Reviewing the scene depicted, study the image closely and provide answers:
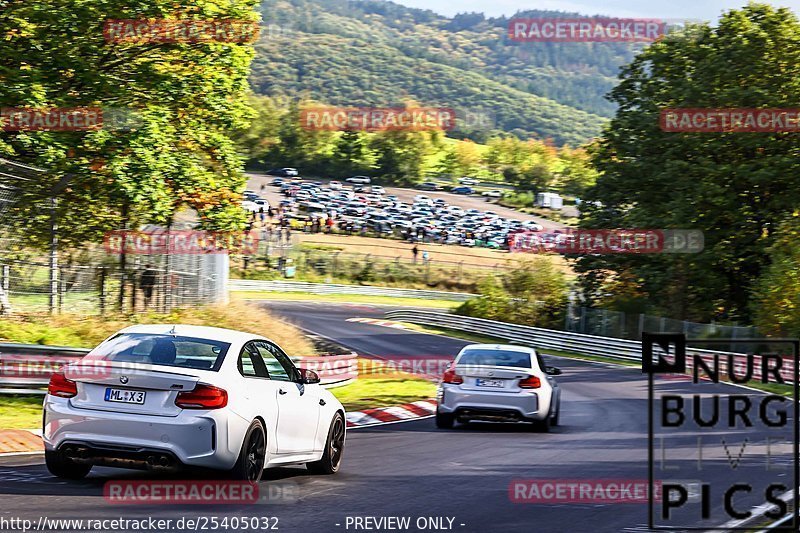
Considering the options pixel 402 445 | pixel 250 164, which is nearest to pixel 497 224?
pixel 250 164

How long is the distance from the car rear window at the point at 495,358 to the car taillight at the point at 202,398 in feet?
28.4

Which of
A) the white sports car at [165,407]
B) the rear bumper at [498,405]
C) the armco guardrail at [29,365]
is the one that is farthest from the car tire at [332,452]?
the armco guardrail at [29,365]

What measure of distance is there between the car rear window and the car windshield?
8.08 meters

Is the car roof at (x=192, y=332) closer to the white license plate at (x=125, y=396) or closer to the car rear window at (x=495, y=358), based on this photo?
the white license plate at (x=125, y=396)

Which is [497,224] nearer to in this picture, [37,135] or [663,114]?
[663,114]

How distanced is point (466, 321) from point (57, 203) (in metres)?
33.4

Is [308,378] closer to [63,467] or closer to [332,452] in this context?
[332,452]

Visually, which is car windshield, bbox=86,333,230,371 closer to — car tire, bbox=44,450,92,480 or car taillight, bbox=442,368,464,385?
car tire, bbox=44,450,92,480

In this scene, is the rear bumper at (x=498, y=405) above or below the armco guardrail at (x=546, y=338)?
above

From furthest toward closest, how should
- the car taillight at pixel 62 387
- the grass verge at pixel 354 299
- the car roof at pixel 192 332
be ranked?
the grass verge at pixel 354 299
the car roof at pixel 192 332
the car taillight at pixel 62 387

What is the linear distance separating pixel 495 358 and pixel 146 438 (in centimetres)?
936

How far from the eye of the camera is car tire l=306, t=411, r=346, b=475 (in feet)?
38.1

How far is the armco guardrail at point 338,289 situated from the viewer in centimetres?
7169

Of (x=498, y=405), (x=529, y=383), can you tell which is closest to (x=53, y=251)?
(x=498, y=405)
